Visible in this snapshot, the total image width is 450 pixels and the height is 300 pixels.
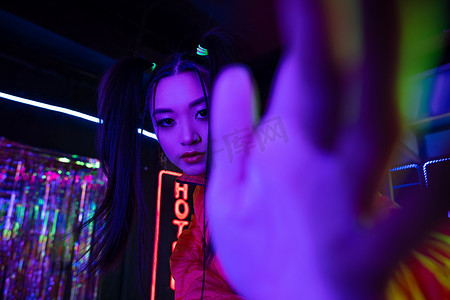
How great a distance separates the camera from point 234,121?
306 millimetres

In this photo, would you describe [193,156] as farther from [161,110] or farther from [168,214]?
[168,214]

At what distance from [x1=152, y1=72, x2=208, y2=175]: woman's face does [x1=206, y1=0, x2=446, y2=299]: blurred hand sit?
403 mm

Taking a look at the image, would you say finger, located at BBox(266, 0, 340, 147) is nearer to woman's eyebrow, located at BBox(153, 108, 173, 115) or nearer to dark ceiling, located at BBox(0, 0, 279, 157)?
woman's eyebrow, located at BBox(153, 108, 173, 115)

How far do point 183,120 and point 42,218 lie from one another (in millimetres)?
1692

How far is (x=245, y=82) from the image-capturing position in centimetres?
31

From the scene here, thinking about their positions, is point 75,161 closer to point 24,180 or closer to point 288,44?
point 24,180

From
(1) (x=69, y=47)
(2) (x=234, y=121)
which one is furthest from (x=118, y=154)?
(1) (x=69, y=47)

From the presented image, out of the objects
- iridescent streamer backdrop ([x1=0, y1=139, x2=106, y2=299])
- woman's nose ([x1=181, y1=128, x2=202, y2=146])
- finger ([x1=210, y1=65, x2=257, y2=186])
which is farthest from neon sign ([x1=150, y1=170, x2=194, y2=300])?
finger ([x1=210, y1=65, x2=257, y2=186])

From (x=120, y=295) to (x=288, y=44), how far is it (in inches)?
103

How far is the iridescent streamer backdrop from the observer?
1.81 m

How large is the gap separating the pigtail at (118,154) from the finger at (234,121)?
1.54 feet

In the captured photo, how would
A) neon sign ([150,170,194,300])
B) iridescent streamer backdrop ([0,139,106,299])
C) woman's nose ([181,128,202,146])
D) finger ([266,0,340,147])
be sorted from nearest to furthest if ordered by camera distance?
finger ([266,0,340,147]) → woman's nose ([181,128,202,146]) → iridescent streamer backdrop ([0,139,106,299]) → neon sign ([150,170,194,300])

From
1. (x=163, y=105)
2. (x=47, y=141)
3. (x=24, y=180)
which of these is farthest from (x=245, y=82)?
(x=47, y=141)

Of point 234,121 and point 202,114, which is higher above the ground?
point 202,114
